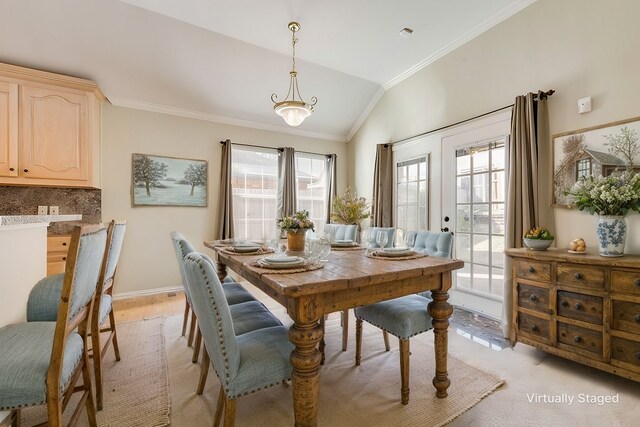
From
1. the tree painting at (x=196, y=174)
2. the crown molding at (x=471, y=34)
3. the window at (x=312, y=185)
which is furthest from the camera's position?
the window at (x=312, y=185)

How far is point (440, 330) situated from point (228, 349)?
1258mm

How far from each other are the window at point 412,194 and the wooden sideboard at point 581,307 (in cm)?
157

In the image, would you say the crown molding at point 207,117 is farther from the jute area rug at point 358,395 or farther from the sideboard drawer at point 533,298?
the sideboard drawer at point 533,298

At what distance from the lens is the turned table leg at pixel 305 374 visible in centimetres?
126

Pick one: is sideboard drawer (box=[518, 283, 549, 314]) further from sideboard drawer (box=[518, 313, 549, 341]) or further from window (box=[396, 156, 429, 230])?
window (box=[396, 156, 429, 230])

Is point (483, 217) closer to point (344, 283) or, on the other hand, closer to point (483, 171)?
point (483, 171)

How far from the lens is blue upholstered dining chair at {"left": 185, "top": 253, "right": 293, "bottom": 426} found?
1141 millimetres

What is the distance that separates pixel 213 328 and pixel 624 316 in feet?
8.16

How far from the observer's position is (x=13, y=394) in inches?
39.5

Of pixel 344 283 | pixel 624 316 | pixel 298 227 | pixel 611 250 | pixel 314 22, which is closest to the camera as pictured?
pixel 344 283

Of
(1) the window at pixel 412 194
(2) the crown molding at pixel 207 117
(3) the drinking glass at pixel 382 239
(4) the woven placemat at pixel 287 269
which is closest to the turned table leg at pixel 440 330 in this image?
(3) the drinking glass at pixel 382 239

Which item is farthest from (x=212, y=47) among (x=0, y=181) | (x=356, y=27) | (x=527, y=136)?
(x=527, y=136)

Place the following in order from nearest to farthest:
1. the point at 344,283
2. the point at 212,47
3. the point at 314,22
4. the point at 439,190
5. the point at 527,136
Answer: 1. the point at 344,283
2. the point at 527,136
3. the point at 314,22
4. the point at 212,47
5. the point at 439,190

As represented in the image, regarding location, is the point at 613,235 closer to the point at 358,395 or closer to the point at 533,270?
the point at 533,270
